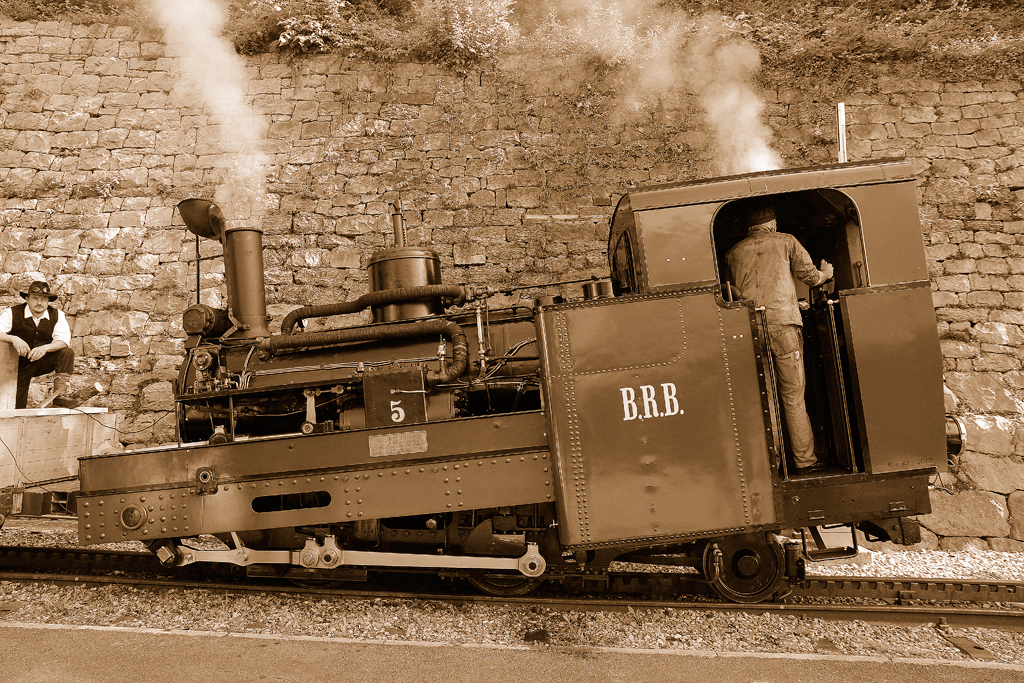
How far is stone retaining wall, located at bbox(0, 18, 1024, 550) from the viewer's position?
672 centimetres

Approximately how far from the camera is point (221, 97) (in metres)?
7.68

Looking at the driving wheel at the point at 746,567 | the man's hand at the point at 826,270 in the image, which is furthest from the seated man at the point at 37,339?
the man's hand at the point at 826,270

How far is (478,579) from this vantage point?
13.0 feet

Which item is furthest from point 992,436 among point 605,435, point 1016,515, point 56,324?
point 56,324

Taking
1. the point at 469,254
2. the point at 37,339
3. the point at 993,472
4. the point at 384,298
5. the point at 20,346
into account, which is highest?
the point at 469,254

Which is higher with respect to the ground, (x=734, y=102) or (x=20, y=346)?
(x=734, y=102)

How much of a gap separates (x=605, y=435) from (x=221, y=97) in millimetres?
7376

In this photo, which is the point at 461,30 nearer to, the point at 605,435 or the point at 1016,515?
the point at 605,435

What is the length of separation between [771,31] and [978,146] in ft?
9.29

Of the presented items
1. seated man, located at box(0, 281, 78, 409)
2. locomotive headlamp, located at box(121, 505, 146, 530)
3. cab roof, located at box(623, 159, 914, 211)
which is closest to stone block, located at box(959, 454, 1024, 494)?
cab roof, located at box(623, 159, 914, 211)

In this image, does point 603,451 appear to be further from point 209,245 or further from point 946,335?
point 209,245

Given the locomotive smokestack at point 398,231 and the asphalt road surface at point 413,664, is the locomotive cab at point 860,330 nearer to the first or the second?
the asphalt road surface at point 413,664

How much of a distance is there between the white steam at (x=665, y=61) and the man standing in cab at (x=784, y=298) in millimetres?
3829

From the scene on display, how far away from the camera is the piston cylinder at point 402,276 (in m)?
4.11
